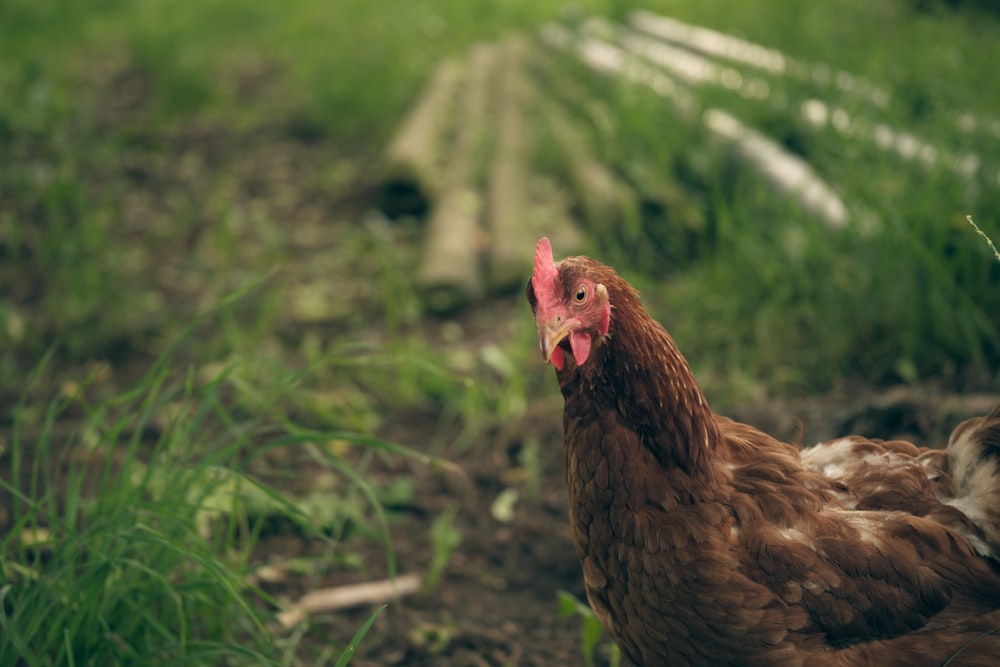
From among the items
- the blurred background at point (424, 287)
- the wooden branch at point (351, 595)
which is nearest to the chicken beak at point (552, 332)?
the blurred background at point (424, 287)

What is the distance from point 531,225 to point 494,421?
143cm

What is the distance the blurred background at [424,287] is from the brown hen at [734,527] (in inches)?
17.6

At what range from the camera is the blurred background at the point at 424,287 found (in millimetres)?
1940

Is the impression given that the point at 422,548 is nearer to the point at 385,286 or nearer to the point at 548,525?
the point at 548,525

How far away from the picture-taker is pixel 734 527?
158cm

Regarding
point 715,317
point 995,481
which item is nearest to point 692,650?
point 995,481

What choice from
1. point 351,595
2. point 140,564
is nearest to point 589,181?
point 351,595

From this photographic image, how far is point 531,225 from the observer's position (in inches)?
170

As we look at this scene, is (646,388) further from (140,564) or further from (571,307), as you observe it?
(140,564)

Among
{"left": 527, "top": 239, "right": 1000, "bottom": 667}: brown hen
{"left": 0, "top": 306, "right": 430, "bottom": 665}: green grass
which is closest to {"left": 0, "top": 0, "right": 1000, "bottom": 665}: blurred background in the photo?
{"left": 0, "top": 306, "right": 430, "bottom": 665}: green grass

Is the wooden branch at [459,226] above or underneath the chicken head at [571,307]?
underneath

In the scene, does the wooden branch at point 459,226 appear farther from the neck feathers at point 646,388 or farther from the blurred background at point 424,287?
the neck feathers at point 646,388

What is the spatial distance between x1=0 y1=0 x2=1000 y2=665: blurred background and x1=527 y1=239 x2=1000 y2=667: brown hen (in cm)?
45

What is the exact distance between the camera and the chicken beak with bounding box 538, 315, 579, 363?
1503mm
